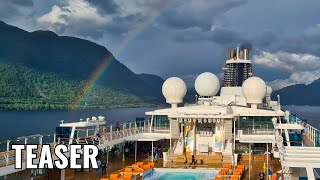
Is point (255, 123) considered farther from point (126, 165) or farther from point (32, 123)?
point (32, 123)

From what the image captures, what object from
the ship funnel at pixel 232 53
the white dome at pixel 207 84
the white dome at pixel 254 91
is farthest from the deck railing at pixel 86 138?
the ship funnel at pixel 232 53

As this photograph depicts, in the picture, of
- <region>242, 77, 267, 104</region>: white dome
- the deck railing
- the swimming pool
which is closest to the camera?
the deck railing

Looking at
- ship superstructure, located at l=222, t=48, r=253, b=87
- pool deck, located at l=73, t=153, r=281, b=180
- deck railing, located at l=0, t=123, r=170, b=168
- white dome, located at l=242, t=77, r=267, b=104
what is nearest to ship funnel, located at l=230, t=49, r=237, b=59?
ship superstructure, located at l=222, t=48, r=253, b=87

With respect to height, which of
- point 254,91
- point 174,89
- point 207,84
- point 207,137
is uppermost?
point 207,84

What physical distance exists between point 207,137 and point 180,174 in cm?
773

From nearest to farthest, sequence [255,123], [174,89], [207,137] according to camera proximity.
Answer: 1. [207,137]
2. [255,123]
3. [174,89]

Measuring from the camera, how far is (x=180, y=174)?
86.2 ft

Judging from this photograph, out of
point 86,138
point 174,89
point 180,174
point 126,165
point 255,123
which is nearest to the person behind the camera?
point 180,174

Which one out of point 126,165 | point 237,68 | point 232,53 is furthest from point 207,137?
point 232,53

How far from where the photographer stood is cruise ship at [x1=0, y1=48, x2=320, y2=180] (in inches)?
1005

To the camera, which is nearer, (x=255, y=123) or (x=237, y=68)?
(x=255, y=123)

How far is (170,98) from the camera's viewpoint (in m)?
40.0

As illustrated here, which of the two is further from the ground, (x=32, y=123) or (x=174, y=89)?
(x=174, y=89)

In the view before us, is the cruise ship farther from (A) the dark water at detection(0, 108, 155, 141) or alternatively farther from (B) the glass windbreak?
(A) the dark water at detection(0, 108, 155, 141)
